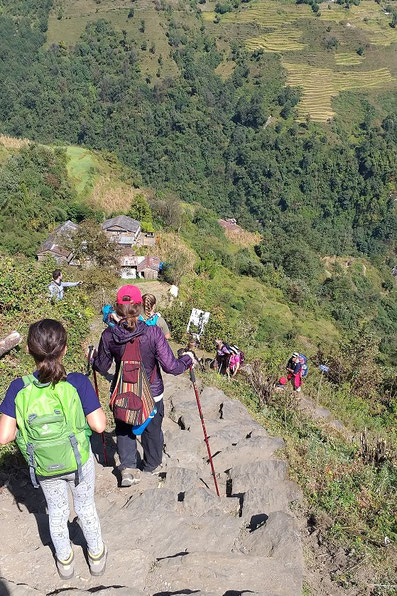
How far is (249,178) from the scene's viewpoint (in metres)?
74.2

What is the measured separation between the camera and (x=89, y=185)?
2394 centimetres

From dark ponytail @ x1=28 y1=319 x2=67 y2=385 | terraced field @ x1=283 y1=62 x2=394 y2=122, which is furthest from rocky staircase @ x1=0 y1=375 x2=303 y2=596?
terraced field @ x1=283 y1=62 x2=394 y2=122

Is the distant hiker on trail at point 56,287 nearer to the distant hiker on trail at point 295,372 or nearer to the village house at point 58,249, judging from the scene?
the distant hiker on trail at point 295,372

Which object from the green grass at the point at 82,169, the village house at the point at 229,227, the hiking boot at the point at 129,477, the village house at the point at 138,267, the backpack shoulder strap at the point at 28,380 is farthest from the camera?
the village house at the point at 229,227

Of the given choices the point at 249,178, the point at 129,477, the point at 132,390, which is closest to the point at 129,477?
the point at 129,477

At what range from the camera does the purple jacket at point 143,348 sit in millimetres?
3031

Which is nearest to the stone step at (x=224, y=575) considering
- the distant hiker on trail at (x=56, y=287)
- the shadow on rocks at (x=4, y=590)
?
the shadow on rocks at (x=4, y=590)

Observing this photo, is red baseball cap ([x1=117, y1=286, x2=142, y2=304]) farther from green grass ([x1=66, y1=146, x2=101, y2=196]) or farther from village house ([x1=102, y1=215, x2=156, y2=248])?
green grass ([x1=66, y1=146, x2=101, y2=196])

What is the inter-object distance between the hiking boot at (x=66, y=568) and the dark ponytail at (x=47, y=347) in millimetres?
1214

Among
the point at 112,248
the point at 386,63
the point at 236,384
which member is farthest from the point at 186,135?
the point at 236,384

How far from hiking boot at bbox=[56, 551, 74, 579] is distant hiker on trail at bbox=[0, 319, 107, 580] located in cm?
14

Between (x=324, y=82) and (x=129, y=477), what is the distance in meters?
106

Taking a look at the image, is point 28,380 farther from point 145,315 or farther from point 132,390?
point 145,315

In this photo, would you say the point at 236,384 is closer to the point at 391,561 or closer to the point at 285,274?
the point at 391,561
